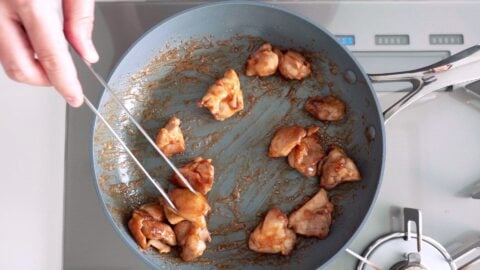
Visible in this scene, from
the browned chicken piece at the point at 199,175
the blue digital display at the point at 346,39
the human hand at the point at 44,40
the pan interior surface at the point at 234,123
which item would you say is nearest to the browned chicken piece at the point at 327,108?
the pan interior surface at the point at 234,123

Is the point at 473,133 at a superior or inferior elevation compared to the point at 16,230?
superior

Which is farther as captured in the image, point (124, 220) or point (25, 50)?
point (124, 220)

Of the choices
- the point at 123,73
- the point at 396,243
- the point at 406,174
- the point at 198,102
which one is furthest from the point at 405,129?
the point at 123,73

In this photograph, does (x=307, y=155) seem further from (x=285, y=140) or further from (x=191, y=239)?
(x=191, y=239)

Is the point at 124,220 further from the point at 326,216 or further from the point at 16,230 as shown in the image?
the point at 326,216

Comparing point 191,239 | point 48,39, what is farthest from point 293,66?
point 48,39

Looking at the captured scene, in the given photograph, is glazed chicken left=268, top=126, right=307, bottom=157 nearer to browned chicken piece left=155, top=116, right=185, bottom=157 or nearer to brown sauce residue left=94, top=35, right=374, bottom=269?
brown sauce residue left=94, top=35, right=374, bottom=269

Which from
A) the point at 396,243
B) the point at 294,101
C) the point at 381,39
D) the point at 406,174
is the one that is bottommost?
the point at 396,243
